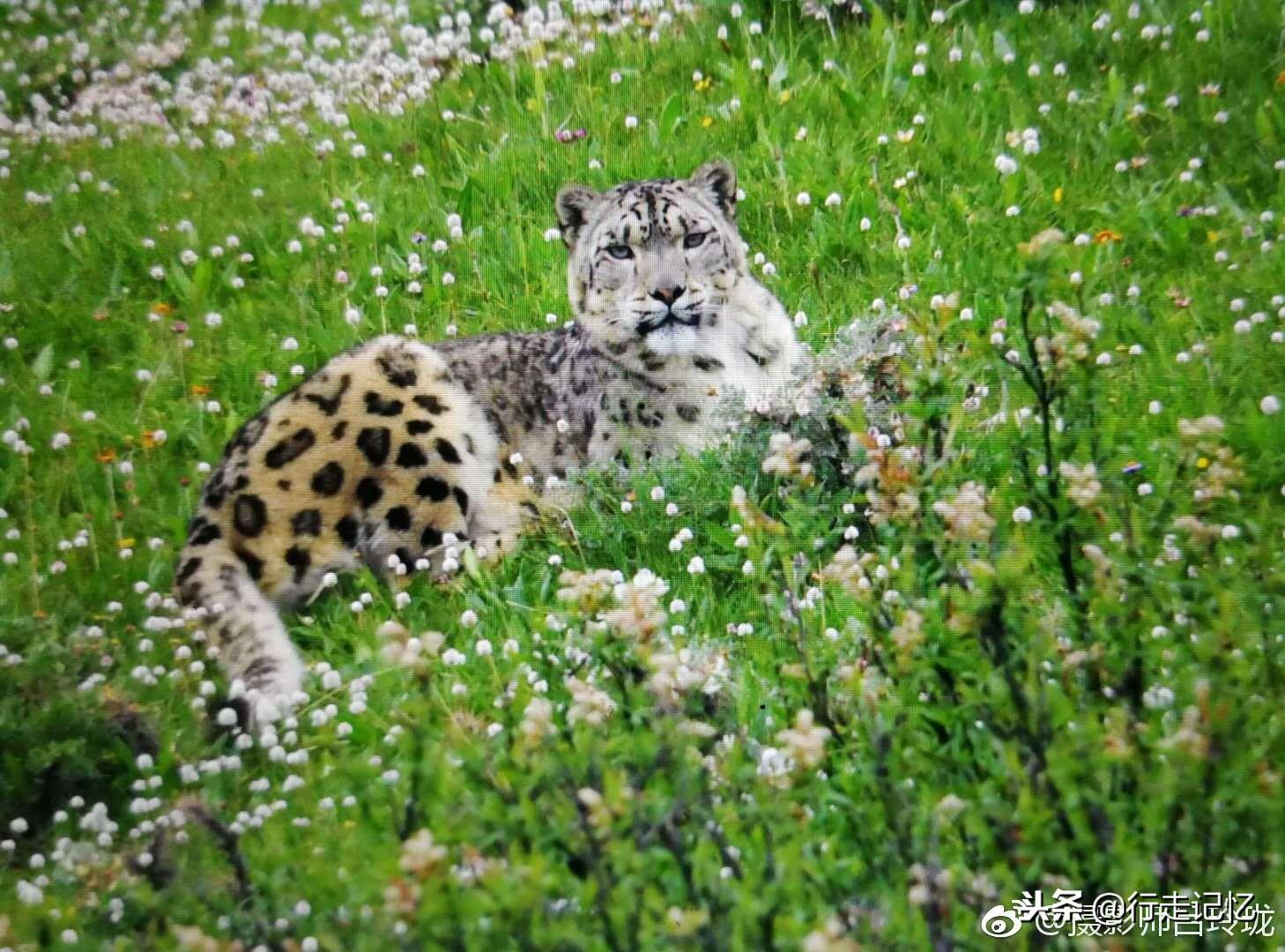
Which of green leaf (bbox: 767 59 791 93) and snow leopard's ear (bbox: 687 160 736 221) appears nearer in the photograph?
snow leopard's ear (bbox: 687 160 736 221)

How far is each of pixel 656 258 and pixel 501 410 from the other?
83 cm

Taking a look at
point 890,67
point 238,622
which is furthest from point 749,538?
point 890,67

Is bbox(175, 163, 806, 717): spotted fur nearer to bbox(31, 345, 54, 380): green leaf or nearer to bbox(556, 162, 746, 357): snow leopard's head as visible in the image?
bbox(556, 162, 746, 357): snow leopard's head

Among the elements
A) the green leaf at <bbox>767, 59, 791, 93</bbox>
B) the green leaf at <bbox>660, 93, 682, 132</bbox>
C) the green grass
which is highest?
the green leaf at <bbox>767, 59, 791, 93</bbox>

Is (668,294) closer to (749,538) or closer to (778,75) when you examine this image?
(778,75)

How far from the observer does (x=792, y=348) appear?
579cm

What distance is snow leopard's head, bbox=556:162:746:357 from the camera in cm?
589

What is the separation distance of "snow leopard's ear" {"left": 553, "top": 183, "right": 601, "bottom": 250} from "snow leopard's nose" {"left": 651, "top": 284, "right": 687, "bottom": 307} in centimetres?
50

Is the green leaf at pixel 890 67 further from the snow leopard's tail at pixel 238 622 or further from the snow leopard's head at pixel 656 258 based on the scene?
the snow leopard's tail at pixel 238 622

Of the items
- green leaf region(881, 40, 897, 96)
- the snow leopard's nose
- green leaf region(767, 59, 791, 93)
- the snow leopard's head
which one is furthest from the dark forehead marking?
green leaf region(881, 40, 897, 96)

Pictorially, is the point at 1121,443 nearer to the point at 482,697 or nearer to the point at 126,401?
the point at 482,697

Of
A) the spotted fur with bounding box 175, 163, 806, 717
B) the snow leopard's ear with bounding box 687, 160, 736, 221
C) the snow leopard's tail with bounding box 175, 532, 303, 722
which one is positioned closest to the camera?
the snow leopard's tail with bounding box 175, 532, 303, 722

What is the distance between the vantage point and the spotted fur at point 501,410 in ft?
17.1

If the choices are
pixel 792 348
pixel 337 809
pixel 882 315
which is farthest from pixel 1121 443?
pixel 337 809
